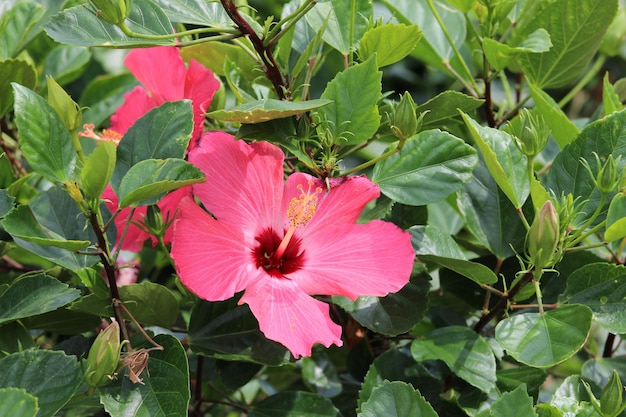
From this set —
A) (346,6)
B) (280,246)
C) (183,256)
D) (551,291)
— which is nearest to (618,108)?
(551,291)

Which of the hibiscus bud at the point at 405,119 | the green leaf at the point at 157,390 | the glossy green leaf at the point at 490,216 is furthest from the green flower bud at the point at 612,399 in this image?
the green leaf at the point at 157,390

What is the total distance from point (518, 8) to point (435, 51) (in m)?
0.15

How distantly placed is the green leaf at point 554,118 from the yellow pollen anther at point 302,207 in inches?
12.5

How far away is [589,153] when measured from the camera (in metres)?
0.99

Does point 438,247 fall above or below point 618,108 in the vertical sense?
below

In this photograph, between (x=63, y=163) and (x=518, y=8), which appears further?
(x=518, y=8)

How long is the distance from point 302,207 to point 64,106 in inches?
11.4

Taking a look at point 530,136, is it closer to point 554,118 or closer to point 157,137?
point 554,118

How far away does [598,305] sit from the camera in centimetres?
97

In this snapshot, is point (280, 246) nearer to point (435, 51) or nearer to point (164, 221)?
point (164, 221)

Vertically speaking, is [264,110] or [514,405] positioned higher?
[264,110]

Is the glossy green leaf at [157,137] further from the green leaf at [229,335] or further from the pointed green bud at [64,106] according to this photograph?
the green leaf at [229,335]

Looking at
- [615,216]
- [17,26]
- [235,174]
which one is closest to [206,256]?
[235,174]

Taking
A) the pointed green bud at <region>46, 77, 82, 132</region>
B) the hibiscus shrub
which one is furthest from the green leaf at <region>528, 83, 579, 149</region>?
the pointed green bud at <region>46, 77, 82, 132</region>
